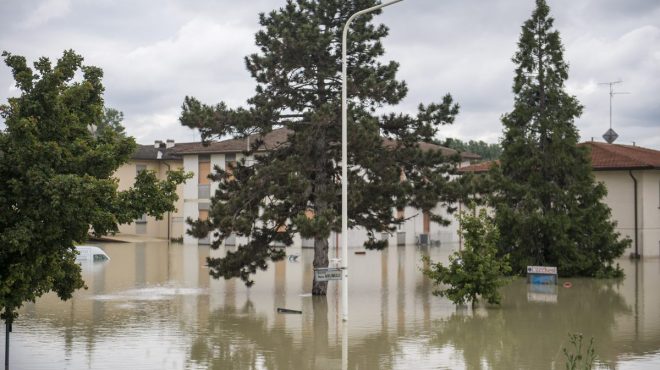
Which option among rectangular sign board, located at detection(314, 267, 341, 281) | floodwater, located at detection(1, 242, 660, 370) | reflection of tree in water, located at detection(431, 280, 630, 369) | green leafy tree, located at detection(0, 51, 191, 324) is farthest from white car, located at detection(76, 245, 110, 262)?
green leafy tree, located at detection(0, 51, 191, 324)

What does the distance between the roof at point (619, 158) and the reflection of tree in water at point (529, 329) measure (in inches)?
798

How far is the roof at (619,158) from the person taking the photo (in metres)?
49.4

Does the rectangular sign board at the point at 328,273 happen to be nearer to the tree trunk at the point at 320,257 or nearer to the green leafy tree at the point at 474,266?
the green leafy tree at the point at 474,266

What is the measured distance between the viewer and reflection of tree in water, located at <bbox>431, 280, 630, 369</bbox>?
17578 mm

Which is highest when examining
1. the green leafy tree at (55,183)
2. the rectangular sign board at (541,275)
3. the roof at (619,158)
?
the roof at (619,158)

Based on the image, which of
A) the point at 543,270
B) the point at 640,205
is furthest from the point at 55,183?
the point at 640,205

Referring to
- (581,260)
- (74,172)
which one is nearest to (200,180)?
(581,260)

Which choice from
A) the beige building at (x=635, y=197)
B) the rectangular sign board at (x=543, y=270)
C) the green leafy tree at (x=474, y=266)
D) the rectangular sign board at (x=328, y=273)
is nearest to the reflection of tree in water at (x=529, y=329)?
the green leafy tree at (x=474, y=266)

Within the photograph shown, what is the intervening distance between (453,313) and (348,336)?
5.42m

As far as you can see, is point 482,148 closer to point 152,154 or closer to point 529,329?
point 152,154

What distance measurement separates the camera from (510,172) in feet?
131

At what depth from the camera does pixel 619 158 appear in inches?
2012

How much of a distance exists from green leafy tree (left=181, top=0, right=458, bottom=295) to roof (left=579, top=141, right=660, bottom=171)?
21556 millimetres

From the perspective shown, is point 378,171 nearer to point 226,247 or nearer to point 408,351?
point 408,351
